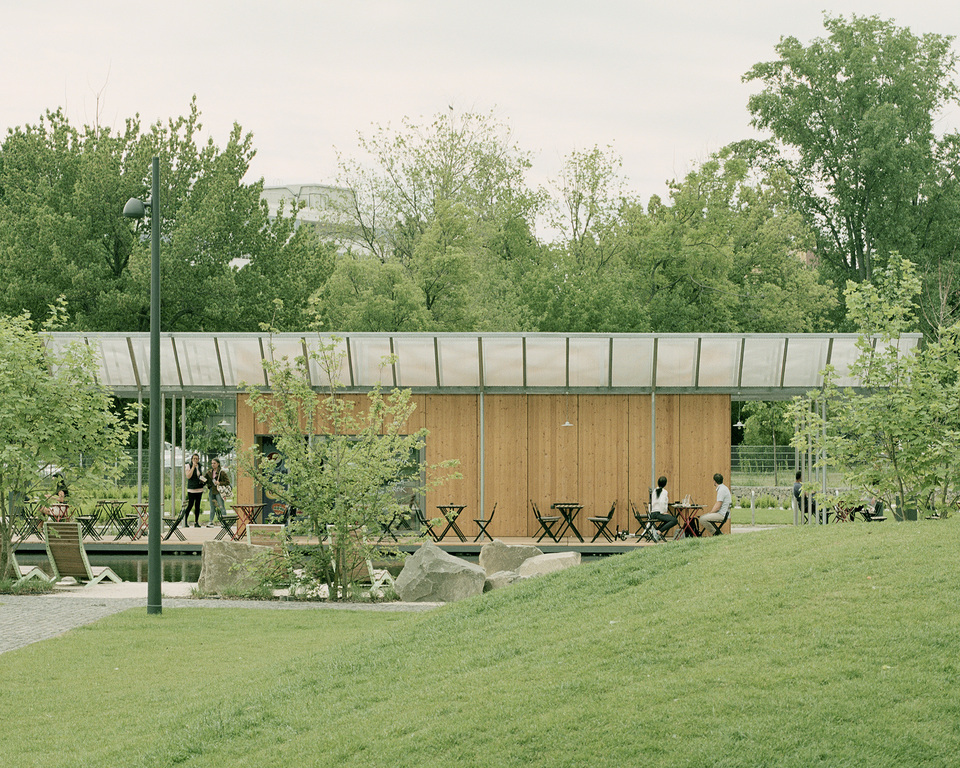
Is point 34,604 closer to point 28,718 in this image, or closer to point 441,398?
point 28,718

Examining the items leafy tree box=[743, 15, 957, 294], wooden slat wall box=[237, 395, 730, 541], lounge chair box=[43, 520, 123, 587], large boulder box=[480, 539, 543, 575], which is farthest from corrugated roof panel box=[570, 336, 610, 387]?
leafy tree box=[743, 15, 957, 294]

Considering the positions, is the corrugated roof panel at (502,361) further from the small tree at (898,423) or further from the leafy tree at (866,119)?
the leafy tree at (866,119)

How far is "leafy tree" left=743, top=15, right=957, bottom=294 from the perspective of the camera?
131 feet

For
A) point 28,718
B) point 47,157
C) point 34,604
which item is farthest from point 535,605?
point 47,157

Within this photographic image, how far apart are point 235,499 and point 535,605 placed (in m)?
15.4

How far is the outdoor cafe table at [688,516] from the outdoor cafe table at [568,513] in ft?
6.20

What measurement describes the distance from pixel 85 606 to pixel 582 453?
38.9ft

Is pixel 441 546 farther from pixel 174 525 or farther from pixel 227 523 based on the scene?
pixel 174 525

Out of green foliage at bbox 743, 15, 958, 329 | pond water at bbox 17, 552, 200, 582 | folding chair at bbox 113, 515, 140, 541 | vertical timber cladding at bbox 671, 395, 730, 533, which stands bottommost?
pond water at bbox 17, 552, 200, 582

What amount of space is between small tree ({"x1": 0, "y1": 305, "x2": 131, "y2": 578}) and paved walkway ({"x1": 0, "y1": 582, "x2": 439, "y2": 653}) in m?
1.61

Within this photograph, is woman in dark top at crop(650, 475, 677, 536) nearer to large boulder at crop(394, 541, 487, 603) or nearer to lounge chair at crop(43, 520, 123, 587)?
large boulder at crop(394, 541, 487, 603)

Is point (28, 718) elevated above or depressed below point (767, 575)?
below

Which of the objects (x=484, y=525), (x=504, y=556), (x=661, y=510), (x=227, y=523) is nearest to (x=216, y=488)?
(x=227, y=523)

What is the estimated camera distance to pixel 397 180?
44.4 meters
